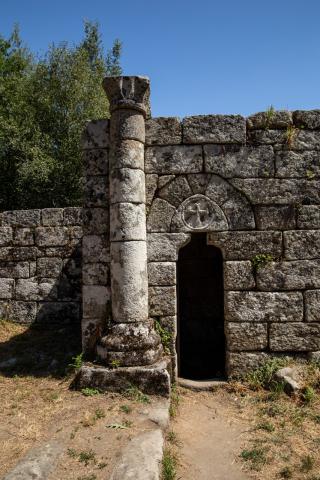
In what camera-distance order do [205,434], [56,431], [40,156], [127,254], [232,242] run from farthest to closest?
1. [40,156]
2. [232,242]
3. [127,254]
4. [205,434]
5. [56,431]

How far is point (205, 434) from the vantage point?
4.61 m

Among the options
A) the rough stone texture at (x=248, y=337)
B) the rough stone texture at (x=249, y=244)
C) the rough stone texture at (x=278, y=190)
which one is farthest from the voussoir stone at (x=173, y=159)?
the rough stone texture at (x=248, y=337)

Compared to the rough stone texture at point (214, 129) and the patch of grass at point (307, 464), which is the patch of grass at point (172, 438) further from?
the rough stone texture at point (214, 129)

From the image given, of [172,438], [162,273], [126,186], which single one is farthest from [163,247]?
[172,438]

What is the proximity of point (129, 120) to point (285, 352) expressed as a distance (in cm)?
388

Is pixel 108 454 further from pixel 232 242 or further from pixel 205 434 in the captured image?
pixel 232 242

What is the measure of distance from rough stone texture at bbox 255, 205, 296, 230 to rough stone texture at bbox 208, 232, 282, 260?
0.12 m

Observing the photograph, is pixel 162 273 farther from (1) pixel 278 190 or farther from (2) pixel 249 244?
(1) pixel 278 190

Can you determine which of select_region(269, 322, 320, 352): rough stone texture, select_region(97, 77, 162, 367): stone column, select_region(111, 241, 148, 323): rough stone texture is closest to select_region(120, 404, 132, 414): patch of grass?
select_region(97, 77, 162, 367): stone column

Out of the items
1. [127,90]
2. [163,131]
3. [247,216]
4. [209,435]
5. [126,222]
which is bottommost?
[209,435]

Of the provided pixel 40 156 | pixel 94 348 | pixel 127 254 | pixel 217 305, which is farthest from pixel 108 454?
pixel 40 156

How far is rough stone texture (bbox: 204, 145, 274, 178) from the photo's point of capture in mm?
5871

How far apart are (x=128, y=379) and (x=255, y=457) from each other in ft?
5.68

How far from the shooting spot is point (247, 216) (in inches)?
230
